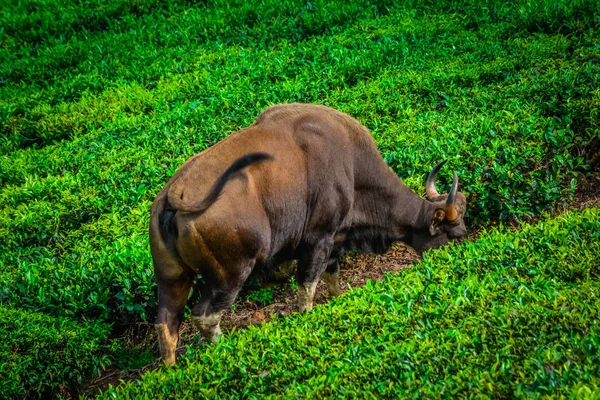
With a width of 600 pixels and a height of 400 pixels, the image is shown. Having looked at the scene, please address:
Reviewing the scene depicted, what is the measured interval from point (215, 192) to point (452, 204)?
250 cm

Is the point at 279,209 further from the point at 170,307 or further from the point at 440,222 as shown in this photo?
the point at 440,222

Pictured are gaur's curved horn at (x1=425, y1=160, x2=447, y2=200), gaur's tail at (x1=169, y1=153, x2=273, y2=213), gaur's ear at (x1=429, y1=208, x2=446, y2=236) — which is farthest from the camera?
gaur's curved horn at (x1=425, y1=160, x2=447, y2=200)

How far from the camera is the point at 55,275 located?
22.7 ft

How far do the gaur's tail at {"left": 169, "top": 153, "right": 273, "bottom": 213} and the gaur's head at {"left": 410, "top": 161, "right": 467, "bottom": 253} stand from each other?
2.08 metres

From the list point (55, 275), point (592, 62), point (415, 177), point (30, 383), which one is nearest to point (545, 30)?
point (592, 62)

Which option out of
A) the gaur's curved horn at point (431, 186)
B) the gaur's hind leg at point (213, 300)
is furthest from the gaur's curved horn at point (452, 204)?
the gaur's hind leg at point (213, 300)

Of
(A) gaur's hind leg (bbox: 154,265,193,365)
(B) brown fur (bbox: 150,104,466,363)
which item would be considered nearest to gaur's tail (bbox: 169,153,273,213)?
(B) brown fur (bbox: 150,104,466,363)

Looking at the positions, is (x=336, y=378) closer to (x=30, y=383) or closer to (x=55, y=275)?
(x=30, y=383)

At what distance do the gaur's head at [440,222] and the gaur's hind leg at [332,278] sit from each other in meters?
0.83

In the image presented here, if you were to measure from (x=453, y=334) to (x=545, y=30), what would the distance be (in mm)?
7310

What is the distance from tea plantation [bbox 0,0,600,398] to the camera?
194 inches

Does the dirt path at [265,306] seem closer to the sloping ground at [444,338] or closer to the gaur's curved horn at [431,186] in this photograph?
the gaur's curved horn at [431,186]

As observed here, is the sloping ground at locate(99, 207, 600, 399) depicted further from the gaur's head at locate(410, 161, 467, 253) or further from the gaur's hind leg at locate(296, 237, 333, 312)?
the gaur's head at locate(410, 161, 467, 253)

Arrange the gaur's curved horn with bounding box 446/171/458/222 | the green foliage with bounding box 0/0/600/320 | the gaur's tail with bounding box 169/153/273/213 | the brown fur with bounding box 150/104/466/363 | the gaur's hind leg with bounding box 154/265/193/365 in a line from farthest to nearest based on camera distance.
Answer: the green foliage with bounding box 0/0/600/320 → the gaur's curved horn with bounding box 446/171/458/222 → the gaur's hind leg with bounding box 154/265/193/365 → the brown fur with bounding box 150/104/466/363 → the gaur's tail with bounding box 169/153/273/213
